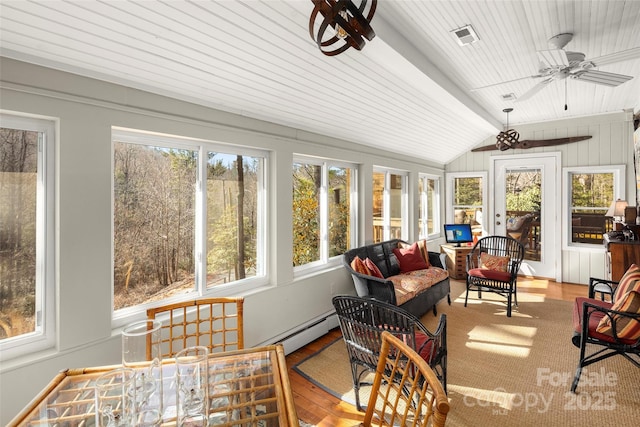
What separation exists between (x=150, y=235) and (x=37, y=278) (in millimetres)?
687

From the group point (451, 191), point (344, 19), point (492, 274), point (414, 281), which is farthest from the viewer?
point (451, 191)

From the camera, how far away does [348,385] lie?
2.64 metres

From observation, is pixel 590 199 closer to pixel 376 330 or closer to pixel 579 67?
pixel 579 67

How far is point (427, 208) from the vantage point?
21.9 ft

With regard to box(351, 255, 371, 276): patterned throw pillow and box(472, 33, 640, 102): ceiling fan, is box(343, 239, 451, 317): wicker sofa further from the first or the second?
box(472, 33, 640, 102): ceiling fan

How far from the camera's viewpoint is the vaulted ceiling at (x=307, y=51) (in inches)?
67.0

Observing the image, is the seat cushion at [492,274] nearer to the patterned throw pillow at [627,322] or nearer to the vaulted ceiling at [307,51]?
the patterned throw pillow at [627,322]

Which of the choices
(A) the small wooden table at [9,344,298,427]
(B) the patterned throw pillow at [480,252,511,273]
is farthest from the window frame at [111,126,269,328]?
(B) the patterned throw pillow at [480,252,511,273]

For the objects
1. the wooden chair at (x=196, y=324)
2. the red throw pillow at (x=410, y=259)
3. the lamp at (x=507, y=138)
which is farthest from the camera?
the lamp at (x=507, y=138)

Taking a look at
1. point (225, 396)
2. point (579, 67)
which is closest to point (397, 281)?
point (579, 67)

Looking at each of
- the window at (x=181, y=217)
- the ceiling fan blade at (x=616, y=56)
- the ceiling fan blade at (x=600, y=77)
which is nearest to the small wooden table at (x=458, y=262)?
the ceiling fan blade at (x=600, y=77)

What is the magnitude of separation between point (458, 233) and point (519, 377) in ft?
11.0

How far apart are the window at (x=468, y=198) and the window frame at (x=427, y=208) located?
23 cm

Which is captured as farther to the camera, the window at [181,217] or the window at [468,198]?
the window at [468,198]
